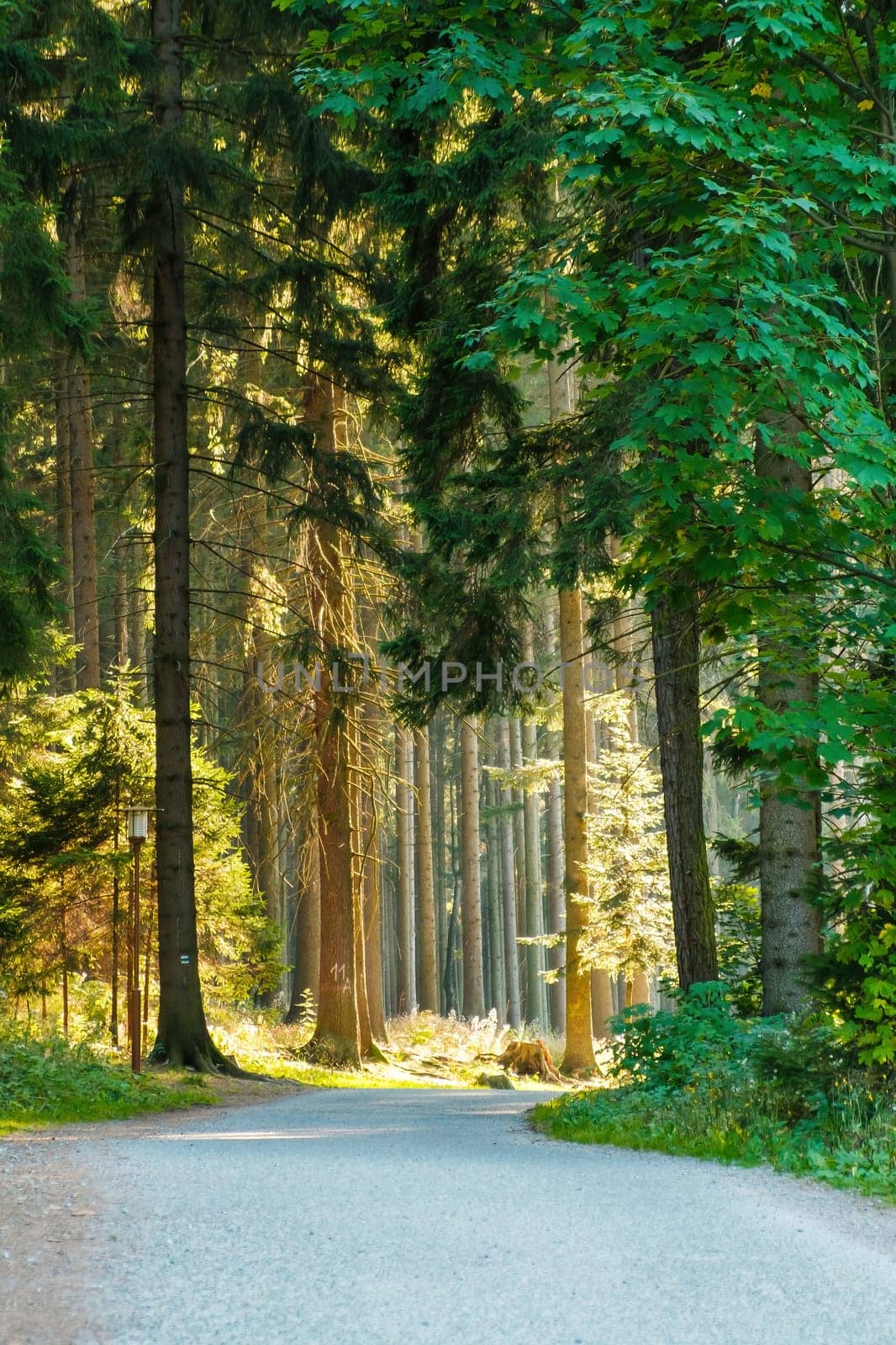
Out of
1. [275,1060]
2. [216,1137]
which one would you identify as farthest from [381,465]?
[216,1137]

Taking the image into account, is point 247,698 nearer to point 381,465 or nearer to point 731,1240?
point 381,465

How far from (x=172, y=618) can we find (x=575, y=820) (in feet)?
22.9

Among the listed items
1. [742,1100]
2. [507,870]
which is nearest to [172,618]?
[742,1100]

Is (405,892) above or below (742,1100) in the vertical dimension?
above

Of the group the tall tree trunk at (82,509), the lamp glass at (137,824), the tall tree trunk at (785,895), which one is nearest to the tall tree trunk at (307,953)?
the tall tree trunk at (82,509)

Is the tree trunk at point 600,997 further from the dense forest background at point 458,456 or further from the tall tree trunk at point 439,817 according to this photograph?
the tall tree trunk at point 439,817

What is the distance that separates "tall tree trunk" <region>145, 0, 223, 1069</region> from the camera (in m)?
13.4

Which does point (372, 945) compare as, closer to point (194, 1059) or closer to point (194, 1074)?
point (194, 1059)

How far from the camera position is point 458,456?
12.4m

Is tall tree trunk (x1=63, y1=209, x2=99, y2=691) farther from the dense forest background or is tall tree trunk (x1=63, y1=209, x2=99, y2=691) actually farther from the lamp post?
the lamp post

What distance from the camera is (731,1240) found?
5.02m

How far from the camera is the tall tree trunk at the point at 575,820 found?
18.1 metres

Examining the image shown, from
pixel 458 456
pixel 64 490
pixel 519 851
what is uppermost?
pixel 64 490

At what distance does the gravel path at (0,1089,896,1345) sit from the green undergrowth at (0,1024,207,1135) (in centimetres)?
237
